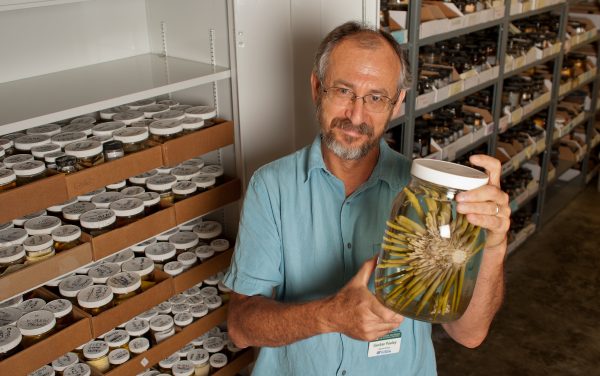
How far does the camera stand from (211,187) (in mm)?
2336

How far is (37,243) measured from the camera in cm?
187

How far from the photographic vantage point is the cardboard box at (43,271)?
175 cm

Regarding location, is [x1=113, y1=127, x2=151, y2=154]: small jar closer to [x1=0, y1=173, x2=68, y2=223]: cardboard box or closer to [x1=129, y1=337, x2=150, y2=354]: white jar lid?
[x1=0, y1=173, x2=68, y2=223]: cardboard box

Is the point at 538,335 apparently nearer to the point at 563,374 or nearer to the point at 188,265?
the point at 563,374

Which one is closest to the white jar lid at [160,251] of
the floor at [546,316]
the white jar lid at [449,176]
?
the white jar lid at [449,176]

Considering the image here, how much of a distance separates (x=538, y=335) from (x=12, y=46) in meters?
2.98

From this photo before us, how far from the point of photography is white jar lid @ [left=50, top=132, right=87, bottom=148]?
202 centimetres

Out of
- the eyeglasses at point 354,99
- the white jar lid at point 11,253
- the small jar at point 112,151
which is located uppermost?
the eyeglasses at point 354,99

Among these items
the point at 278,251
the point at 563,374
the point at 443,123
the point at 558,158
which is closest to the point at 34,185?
the point at 278,251

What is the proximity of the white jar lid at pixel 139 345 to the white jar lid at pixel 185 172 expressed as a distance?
579 mm

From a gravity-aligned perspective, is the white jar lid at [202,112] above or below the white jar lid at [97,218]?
above

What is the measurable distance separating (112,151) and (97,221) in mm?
220

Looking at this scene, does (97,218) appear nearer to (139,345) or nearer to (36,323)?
(36,323)

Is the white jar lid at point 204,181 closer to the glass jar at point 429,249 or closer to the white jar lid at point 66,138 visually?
the white jar lid at point 66,138
